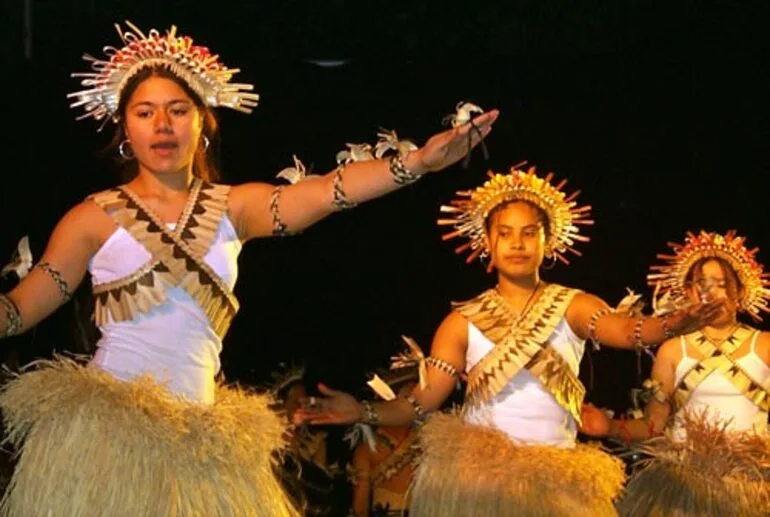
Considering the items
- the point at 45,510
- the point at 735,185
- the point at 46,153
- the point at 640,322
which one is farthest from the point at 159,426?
the point at 735,185

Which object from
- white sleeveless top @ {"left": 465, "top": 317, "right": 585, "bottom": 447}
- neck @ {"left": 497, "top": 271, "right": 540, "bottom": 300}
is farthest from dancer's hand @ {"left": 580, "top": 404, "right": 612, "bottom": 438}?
neck @ {"left": 497, "top": 271, "right": 540, "bottom": 300}

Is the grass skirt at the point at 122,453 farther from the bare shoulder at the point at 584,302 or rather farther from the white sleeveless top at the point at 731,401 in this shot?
the white sleeveless top at the point at 731,401

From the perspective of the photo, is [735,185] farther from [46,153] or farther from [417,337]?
[46,153]

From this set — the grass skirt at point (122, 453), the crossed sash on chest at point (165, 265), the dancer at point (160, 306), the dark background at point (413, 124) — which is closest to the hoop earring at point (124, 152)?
the dancer at point (160, 306)

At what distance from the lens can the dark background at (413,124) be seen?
5.09 metres

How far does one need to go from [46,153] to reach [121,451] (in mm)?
2348

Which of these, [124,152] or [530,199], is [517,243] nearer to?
[530,199]

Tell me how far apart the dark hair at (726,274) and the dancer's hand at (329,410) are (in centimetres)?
184

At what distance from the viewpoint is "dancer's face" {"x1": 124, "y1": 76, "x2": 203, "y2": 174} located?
3.25 m

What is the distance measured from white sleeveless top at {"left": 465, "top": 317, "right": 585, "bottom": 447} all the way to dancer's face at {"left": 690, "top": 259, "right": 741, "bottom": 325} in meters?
1.06

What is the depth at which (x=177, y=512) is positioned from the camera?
115 inches

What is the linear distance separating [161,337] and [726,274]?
2.67 metres

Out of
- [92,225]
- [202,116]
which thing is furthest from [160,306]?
[202,116]

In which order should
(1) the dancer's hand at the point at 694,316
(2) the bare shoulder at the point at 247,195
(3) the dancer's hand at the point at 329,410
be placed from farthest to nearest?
(1) the dancer's hand at the point at 694,316 < (3) the dancer's hand at the point at 329,410 < (2) the bare shoulder at the point at 247,195
